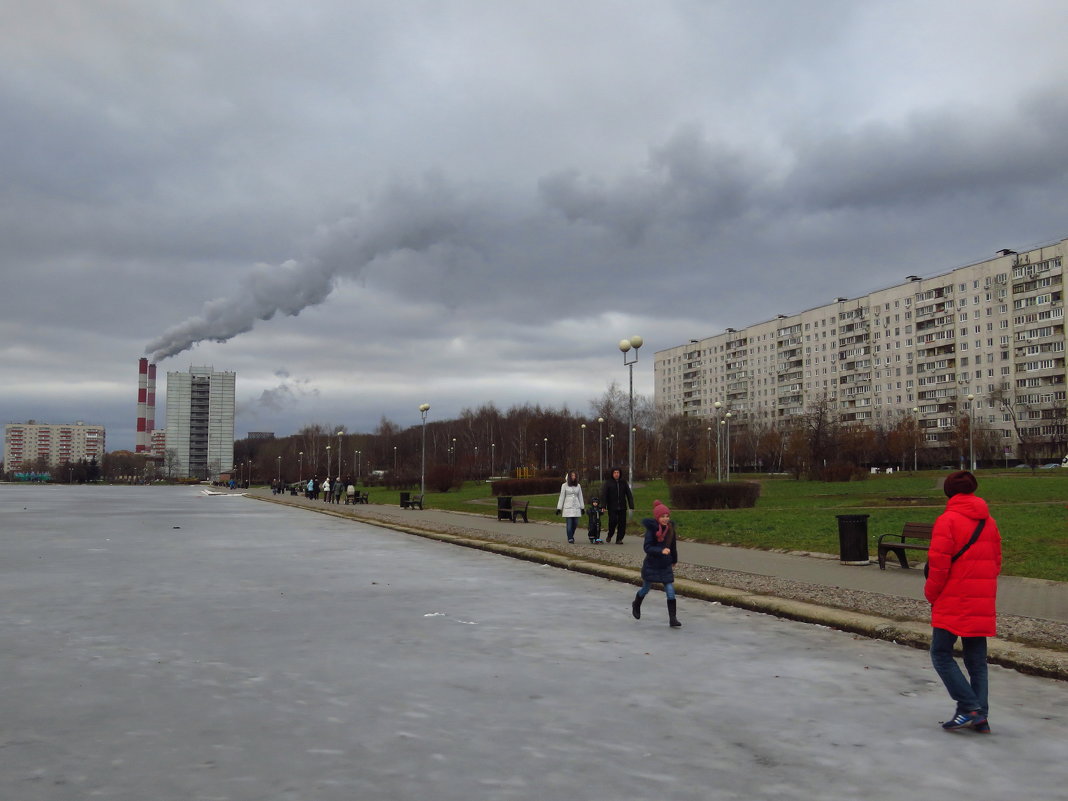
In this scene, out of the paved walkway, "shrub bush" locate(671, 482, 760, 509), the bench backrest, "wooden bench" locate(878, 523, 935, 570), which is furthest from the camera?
"shrub bush" locate(671, 482, 760, 509)

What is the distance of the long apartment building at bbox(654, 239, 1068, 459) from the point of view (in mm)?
94812

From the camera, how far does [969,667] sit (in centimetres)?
554

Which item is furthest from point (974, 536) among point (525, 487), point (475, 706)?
point (525, 487)

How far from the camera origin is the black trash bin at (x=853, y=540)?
46.8ft

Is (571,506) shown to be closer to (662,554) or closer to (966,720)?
(662,554)

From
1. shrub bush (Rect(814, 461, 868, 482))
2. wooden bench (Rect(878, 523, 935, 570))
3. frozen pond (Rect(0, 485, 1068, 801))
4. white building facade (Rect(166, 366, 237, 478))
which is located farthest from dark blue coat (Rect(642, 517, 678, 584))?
white building facade (Rect(166, 366, 237, 478))

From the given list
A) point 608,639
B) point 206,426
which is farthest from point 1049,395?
point 206,426

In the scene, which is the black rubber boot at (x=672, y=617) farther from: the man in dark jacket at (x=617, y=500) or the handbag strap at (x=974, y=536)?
the man in dark jacket at (x=617, y=500)

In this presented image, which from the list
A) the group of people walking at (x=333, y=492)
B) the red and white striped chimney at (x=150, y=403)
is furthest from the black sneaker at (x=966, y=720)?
the red and white striped chimney at (x=150, y=403)

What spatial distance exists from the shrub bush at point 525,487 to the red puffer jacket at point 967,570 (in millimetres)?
43712

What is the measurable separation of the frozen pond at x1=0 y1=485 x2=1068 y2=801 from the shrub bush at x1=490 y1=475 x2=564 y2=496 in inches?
1499

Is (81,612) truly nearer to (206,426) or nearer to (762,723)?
(762,723)

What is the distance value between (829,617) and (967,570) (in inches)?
164

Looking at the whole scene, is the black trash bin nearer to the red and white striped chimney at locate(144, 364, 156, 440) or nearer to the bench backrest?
the bench backrest
